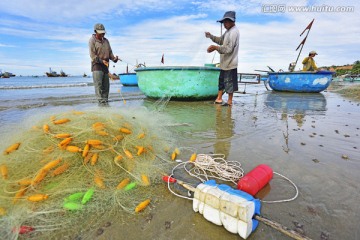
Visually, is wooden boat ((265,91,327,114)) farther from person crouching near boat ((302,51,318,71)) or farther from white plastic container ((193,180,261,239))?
white plastic container ((193,180,261,239))

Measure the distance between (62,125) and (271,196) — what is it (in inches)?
103

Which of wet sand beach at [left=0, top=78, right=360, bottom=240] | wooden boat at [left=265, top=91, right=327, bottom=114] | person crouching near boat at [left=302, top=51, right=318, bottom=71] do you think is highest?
person crouching near boat at [left=302, top=51, right=318, bottom=71]

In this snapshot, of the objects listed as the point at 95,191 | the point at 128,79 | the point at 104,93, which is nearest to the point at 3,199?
the point at 95,191

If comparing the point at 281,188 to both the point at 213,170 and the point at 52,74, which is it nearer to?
the point at 213,170

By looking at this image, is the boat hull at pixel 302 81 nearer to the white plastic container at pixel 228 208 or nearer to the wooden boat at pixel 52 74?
the white plastic container at pixel 228 208

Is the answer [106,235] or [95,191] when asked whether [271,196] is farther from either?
[95,191]

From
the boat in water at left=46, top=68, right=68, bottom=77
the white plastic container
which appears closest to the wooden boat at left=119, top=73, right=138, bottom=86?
the white plastic container

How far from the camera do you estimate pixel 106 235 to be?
1639mm

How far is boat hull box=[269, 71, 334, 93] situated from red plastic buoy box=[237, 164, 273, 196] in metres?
12.6

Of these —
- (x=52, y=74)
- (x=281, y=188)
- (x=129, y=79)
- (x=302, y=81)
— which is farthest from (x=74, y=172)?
(x=52, y=74)

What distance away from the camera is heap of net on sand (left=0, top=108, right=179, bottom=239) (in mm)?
1776

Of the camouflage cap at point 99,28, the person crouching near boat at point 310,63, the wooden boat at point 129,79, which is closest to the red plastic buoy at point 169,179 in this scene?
the camouflage cap at point 99,28

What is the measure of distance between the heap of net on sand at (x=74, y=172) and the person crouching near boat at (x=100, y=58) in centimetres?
412

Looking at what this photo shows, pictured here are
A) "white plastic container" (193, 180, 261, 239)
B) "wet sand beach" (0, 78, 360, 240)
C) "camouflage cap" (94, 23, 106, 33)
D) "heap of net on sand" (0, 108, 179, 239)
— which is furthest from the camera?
"camouflage cap" (94, 23, 106, 33)
